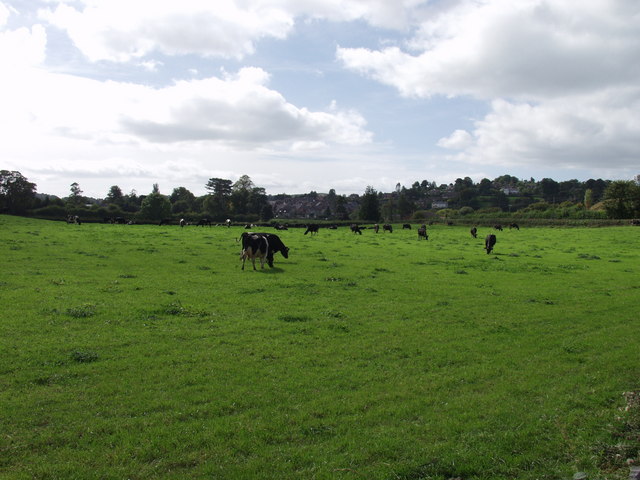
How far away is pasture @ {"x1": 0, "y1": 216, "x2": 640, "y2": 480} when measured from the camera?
5734 mm

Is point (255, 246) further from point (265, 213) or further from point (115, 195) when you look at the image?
point (115, 195)

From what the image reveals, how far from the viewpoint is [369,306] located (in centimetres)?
1456

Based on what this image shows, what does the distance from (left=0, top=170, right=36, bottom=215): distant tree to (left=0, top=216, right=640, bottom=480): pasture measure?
8462 cm

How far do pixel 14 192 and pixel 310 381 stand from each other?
100 m

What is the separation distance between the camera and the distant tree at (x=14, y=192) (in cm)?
8606

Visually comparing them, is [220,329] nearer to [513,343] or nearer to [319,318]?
[319,318]

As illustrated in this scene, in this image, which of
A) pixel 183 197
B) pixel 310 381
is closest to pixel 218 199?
pixel 183 197

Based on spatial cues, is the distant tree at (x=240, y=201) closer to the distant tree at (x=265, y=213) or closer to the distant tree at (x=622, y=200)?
the distant tree at (x=265, y=213)

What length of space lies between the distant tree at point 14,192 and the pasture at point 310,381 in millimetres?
84621

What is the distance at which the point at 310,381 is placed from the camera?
8219mm

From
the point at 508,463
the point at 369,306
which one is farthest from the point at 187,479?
the point at 369,306

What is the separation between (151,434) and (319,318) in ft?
23.0

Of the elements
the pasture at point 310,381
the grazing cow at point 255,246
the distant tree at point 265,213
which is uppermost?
the distant tree at point 265,213

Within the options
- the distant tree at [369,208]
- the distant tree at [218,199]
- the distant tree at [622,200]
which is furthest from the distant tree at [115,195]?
the distant tree at [622,200]
